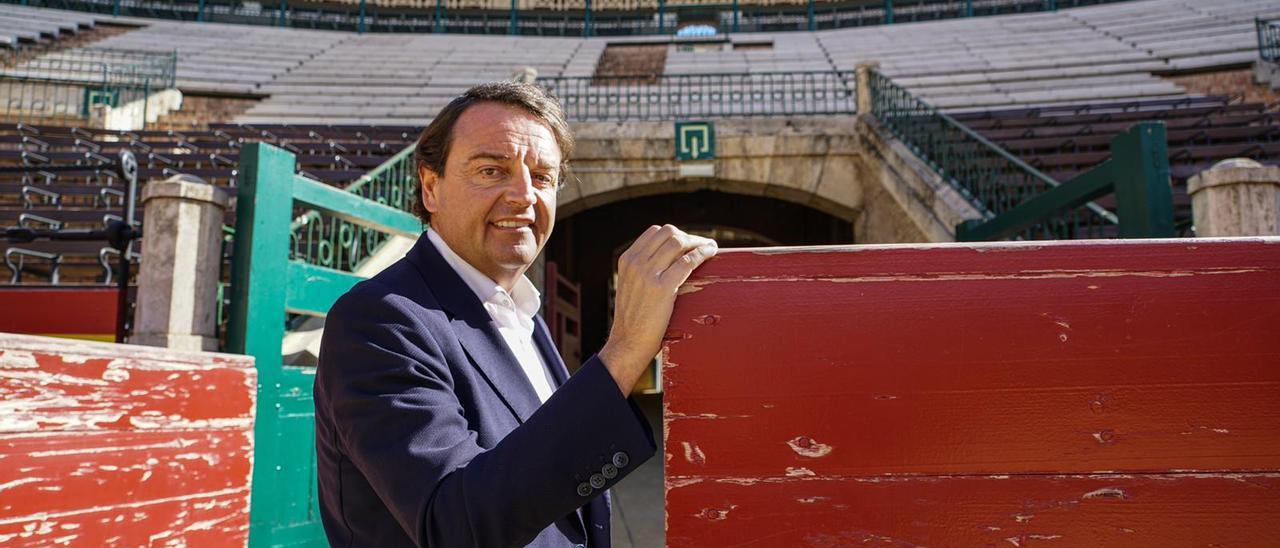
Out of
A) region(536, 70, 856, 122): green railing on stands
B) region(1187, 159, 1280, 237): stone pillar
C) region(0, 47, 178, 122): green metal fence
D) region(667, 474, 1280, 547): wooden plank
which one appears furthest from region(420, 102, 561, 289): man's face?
region(0, 47, 178, 122): green metal fence

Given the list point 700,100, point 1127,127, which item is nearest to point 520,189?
point 700,100

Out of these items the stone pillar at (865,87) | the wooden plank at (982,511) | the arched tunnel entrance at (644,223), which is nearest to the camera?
the wooden plank at (982,511)

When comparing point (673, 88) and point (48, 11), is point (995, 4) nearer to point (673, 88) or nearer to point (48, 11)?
point (673, 88)

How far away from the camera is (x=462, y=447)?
3.14ft

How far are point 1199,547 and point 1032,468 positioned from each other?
0.20 metres

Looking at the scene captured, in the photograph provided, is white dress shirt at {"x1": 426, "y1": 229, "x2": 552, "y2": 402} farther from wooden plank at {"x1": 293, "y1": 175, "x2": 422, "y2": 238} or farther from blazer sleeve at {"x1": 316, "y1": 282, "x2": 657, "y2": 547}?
wooden plank at {"x1": 293, "y1": 175, "x2": 422, "y2": 238}

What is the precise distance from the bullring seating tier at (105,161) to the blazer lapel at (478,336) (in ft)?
12.1

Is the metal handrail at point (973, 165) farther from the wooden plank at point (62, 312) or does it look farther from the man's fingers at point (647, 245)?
the wooden plank at point (62, 312)

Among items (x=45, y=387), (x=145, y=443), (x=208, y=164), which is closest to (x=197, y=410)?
(x=145, y=443)

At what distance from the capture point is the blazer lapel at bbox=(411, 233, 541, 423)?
1.17 metres

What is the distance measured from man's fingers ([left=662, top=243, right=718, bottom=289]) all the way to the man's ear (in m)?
0.69

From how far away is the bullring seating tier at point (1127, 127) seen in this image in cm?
782

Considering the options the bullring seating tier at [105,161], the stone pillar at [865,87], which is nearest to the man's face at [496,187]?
the bullring seating tier at [105,161]

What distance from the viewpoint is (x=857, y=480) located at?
0.85 metres
